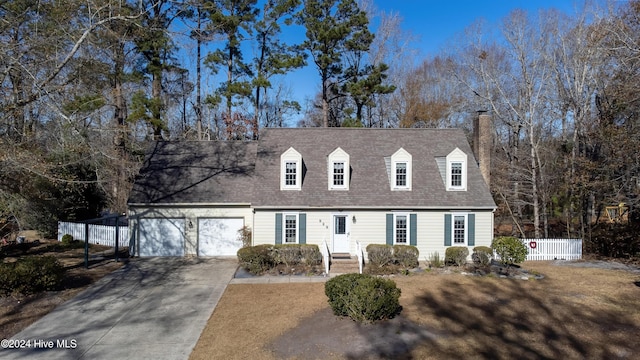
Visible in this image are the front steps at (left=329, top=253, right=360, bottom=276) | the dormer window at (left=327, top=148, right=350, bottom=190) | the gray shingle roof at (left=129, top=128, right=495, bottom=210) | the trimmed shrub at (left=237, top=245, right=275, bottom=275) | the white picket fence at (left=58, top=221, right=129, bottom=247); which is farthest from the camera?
the white picket fence at (left=58, top=221, right=129, bottom=247)

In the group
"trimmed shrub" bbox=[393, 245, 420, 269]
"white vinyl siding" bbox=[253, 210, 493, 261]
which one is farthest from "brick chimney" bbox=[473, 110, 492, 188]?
"trimmed shrub" bbox=[393, 245, 420, 269]

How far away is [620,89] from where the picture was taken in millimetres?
19344

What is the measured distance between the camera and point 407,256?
17172mm

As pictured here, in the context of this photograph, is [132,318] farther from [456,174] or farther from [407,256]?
[456,174]

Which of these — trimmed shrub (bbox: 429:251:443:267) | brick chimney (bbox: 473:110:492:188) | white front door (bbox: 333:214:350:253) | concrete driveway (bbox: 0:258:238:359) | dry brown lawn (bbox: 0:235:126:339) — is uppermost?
brick chimney (bbox: 473:110:492:188)

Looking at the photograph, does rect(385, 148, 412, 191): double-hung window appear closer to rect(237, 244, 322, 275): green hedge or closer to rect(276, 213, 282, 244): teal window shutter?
rect(237, 244, 322, 275): green hedge

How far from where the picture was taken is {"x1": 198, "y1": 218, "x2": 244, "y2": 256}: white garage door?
773 inches

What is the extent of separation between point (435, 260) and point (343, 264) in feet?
13.6

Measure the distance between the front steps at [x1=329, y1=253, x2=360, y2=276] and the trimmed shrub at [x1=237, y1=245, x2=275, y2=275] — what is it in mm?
2797

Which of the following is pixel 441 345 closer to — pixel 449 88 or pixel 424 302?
pixel 424 302

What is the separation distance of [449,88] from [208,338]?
1303 inches

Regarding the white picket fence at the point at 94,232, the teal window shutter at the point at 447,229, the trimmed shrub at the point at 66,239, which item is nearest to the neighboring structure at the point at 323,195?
the teal window shutter at the point at 447,229

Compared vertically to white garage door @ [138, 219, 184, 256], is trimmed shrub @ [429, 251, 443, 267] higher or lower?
lower

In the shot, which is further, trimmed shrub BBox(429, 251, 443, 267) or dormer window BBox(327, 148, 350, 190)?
dormer window BBox(327, 148, 350, 190)
